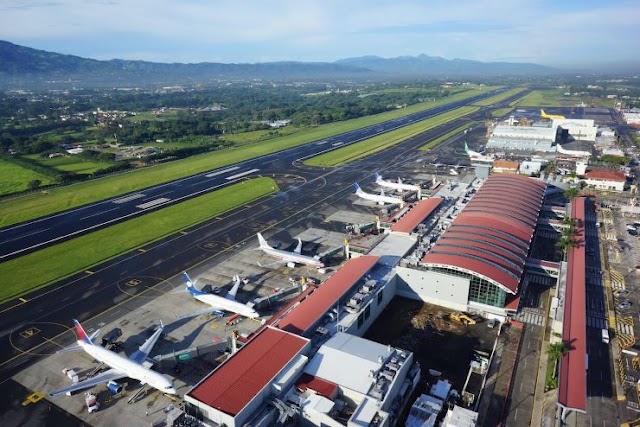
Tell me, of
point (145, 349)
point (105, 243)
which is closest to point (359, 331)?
point (145, 349)

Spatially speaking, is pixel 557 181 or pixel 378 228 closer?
pixel 378 228

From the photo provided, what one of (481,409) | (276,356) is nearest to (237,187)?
(276,356)

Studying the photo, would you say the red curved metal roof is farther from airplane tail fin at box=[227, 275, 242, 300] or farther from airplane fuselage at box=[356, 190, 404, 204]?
airplane tail fin at box=[227, 275, 242, 300]

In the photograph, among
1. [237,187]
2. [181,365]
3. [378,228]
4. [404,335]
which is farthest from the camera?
[237,187]

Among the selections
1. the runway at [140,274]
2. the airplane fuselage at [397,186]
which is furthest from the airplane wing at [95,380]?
the airplane fuselage at [397,186]

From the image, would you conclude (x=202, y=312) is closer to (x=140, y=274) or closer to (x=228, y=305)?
(x=228, y=305)

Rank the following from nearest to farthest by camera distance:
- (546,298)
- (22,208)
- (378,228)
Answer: (546,298) → (378,228) → (22,208)

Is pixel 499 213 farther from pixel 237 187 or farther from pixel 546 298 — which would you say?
pixel 237 187
